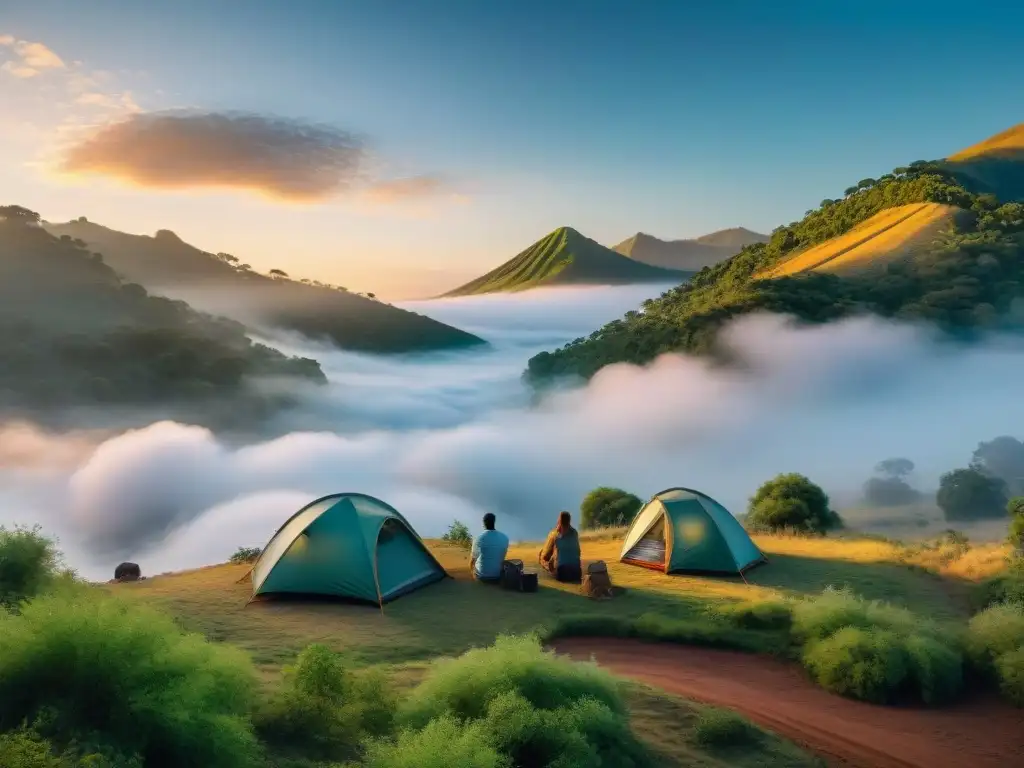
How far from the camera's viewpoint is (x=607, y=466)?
452 feet

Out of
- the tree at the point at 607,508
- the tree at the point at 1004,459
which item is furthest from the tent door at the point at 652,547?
the tree at the point at 1004,459

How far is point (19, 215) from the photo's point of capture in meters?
129

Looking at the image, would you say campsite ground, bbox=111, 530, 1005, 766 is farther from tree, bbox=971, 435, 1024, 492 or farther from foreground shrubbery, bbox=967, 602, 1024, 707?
tree, bbox=971, 435, 1024, 492

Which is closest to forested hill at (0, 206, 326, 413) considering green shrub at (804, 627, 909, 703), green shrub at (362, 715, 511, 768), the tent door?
the tent door

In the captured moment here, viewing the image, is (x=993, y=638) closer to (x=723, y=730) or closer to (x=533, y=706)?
(x=723, y=730)

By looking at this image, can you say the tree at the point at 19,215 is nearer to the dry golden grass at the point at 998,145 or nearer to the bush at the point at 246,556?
the bush at the point at 246,556

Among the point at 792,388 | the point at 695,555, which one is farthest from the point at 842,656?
the point at 792,388

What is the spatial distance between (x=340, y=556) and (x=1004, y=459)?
76.6 m

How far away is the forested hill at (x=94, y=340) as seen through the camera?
113750 mm

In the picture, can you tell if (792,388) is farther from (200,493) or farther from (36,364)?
(36,364)

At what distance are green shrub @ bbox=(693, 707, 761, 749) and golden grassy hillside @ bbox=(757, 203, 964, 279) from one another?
103595 mm

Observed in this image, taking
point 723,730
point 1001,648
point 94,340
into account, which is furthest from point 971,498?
point 94,340

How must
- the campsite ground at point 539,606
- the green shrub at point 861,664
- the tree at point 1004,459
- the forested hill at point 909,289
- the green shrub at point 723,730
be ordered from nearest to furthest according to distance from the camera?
the green shrub at point 723,730 → the campsite ground at point 539,606 → the green shrub at point 861,664 → the tree at point 1004,459 → the forested hill at point 909,289

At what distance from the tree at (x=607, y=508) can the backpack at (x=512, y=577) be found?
15.1 m
